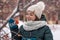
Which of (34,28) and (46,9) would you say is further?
Answer: (46,9)

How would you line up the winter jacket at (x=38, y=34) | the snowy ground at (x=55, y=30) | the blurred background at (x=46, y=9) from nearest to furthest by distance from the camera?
the winter jacket at (x=38, y=34)
the blurred background at (x=46, y=9)
the snowy ground at (x=55, y=30)

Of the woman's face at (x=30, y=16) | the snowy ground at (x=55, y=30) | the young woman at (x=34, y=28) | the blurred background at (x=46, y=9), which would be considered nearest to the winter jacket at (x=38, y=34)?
the young woman at (x=34, y=28)

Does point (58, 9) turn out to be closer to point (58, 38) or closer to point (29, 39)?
point (58, 38)

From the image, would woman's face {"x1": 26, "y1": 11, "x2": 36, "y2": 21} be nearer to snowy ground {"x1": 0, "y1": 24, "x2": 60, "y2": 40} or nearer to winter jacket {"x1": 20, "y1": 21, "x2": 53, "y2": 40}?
winter jacket {"x1": 20, "y1": 21, "x2": 53, "y2": 40}

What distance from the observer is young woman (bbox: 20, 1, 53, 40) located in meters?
2.50

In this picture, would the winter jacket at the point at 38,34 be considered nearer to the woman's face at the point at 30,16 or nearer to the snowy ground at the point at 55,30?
the woman's face at the point at 30,16

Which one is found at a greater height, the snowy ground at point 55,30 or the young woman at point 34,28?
the young woman at point 34,28

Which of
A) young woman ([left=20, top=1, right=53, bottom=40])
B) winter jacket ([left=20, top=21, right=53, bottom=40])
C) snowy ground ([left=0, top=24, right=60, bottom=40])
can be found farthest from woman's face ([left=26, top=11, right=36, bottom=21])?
snowy ground ([left=0, top=24, right=60, bottom=40])

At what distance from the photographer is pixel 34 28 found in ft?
8.30

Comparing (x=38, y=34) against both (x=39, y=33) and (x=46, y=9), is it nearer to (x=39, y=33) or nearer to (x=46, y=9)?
(x=39, y=33)

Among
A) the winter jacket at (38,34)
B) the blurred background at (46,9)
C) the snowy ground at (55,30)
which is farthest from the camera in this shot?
the snowy ground at (55,30)

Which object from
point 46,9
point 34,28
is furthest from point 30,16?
point 46,9

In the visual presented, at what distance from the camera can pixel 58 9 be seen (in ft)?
11.5

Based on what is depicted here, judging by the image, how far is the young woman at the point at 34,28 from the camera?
2502 millimetres
